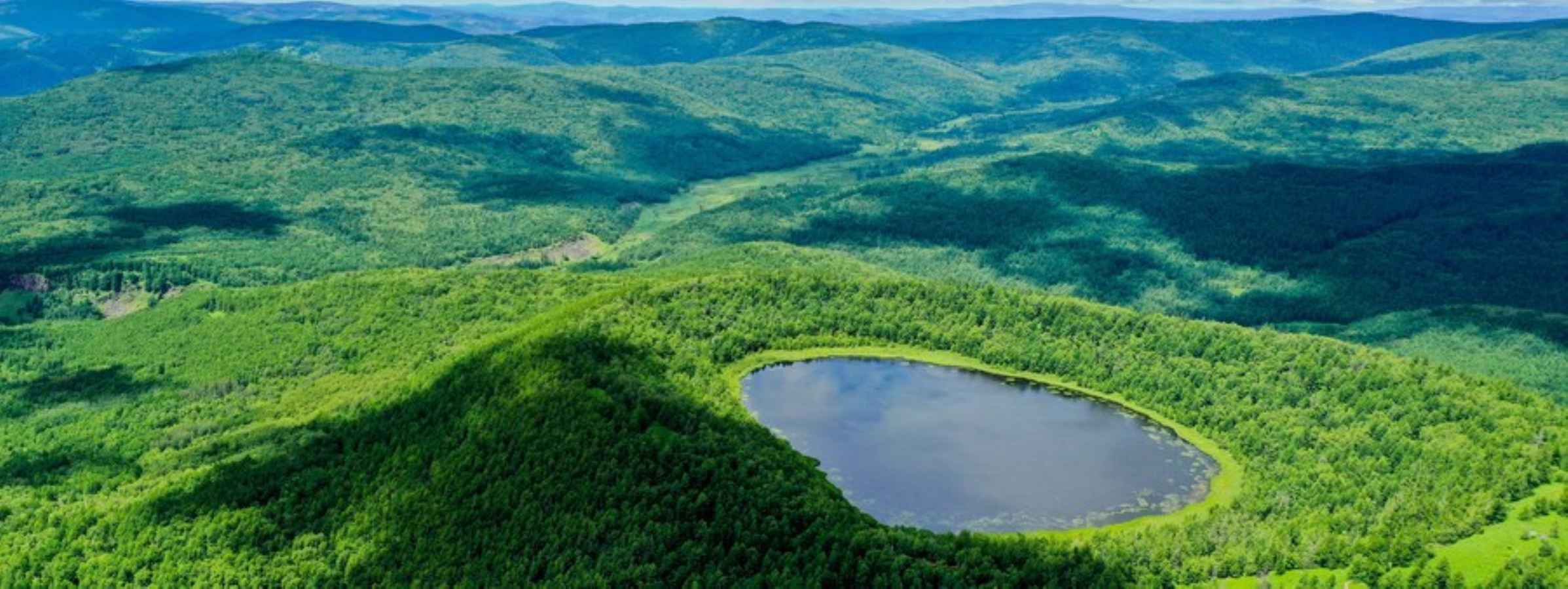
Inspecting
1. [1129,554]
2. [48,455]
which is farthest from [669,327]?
[48,455]

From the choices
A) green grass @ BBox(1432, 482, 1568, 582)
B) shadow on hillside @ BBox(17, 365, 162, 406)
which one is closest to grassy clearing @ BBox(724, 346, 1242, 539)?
green grass @ BBox(1432, 482, 1568, 582)

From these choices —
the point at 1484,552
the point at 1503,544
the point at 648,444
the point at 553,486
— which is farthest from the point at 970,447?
the point at 1503,544

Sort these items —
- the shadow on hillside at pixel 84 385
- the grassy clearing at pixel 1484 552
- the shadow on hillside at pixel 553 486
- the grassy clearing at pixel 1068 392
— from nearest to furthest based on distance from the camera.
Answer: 1. the grassy clearing at pixel 1484 552
2. the shadow on hillside at pixel 553 486
3. the grassy clearing at pixel 1068 392
4. the shadow on hillside at pixel 84 385

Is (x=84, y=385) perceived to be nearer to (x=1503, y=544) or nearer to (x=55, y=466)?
(x=55, y=466)

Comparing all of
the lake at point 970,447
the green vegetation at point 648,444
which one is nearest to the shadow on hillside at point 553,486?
the green vegetation at point 648,444

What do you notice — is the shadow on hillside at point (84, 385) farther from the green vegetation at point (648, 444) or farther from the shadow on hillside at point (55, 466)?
the shadow on hillside at point (55, 466)

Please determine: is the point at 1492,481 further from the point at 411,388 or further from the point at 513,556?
the point at 411,388
